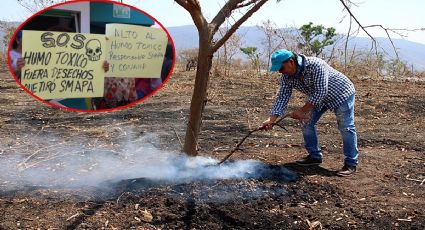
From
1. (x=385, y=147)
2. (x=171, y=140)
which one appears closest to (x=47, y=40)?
(x=171, y=140)

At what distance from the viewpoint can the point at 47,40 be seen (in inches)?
109

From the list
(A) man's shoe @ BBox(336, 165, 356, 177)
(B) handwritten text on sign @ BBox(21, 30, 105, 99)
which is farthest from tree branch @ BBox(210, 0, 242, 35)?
A: (A) man's shoe @ BBox(336, 165, 356, 177)

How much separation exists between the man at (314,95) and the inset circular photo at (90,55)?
1.03 m

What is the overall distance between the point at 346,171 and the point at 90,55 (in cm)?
253

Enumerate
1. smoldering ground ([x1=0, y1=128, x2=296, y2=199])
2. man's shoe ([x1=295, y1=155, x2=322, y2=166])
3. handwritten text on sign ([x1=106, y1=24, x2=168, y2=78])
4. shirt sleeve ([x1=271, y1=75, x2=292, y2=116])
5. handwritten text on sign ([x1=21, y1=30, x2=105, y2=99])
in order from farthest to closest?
man's shoe ([x1=295, y1=155, x2=322, y2=166])
shirt sleeve ([x1=271, y1=75, x2=292, y2=116])
smoldering ground ([x1=0, y1=128, x2=296, y2=199])
handwritten text on sign ([x1=106, y1=24, x2=168, y2=78])
handwritten text on sign ([x1=21, y1=30, x2=105, y2=99])

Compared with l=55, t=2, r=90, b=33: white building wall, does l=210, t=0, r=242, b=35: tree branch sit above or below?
above

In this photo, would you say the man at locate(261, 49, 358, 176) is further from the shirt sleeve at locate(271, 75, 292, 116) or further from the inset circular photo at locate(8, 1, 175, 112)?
the inset circular photo at locate(8, 1, 175, 112)

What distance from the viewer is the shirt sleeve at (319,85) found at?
3.77m

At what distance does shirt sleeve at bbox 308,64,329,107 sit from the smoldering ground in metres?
0.73

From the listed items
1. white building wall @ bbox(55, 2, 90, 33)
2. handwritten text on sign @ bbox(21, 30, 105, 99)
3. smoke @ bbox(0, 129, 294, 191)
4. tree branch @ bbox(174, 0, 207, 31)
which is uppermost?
tree branch @ bbox(174, 0, 207, 31)

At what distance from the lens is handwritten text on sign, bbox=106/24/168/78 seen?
3018 millimetres

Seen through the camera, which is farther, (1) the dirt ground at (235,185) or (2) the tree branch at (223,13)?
(2) the tree branch at (223,13)

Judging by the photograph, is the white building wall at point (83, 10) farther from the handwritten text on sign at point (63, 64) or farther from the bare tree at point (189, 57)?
the bare tree at point (189, 57)

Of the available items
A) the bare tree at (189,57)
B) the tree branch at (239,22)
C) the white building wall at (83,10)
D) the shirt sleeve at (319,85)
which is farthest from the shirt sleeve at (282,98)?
the bare tree at (189,57)
